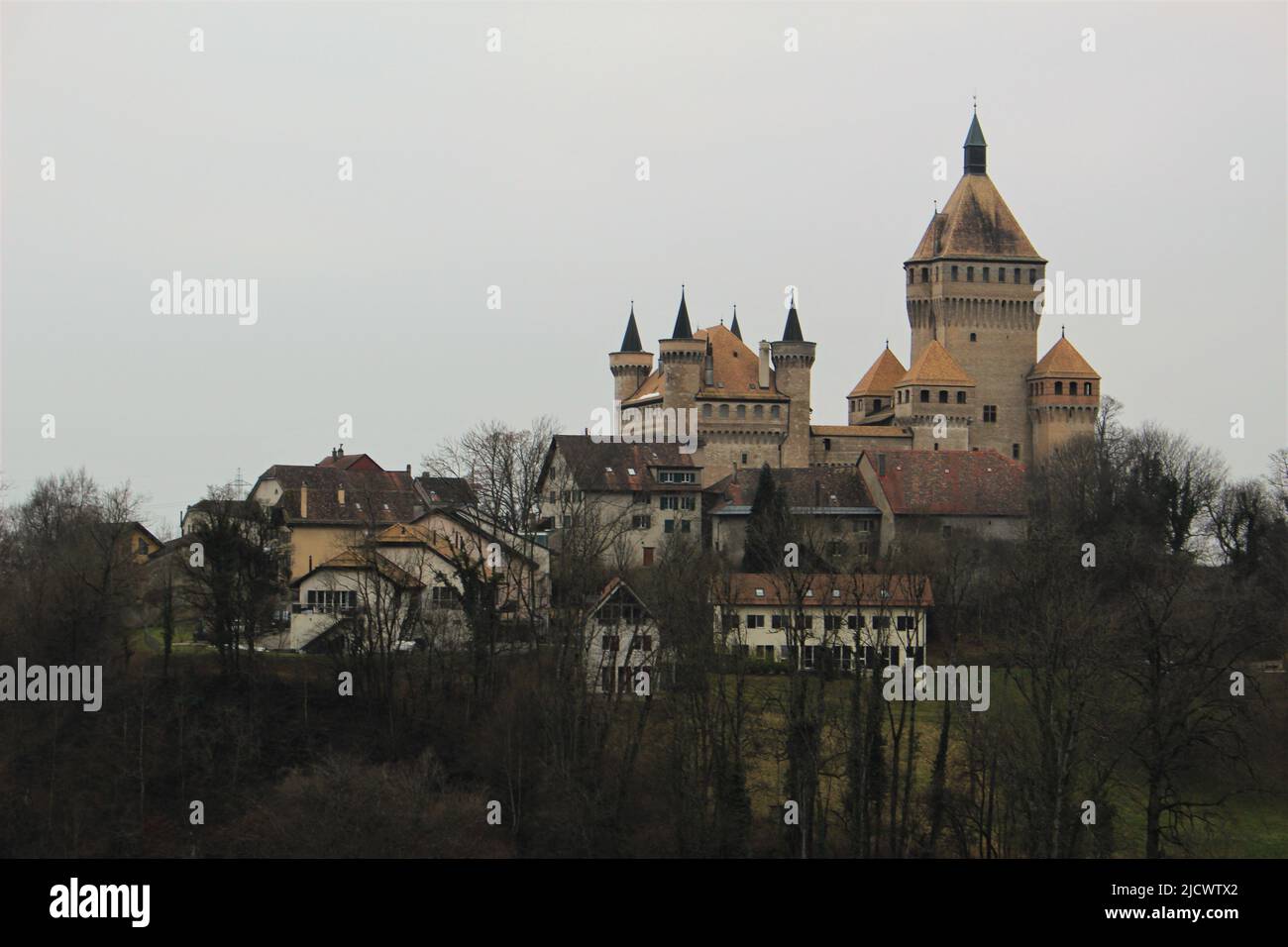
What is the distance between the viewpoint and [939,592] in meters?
64.2

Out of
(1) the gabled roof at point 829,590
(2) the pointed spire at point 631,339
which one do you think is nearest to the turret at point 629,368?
(2) the pointed spire at point 631,339

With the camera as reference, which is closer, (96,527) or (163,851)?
(163,851)

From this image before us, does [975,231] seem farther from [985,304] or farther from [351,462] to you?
[351,462]

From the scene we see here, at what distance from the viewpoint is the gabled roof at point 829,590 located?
52.4 m

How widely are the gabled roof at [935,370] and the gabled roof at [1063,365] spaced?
4259 millimetres

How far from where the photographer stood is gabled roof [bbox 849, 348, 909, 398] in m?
112

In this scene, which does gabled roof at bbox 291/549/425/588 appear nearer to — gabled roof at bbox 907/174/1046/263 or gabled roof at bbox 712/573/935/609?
gabled roof at bbox 712/573/935/609

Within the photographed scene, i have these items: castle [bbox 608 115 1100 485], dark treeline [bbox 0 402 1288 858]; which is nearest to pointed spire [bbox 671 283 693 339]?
castle [bbox 608 115 1100 485]

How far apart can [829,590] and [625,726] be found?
676 centimetres

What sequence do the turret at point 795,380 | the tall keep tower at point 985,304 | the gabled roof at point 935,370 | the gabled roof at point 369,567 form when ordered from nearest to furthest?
the gabled roof at point 369,567, the turret at point 795,380, the gabled roof at point 935,370, the tall keep tower at point 985,304

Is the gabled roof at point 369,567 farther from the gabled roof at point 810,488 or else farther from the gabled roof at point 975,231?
the gabled roof at point 975,231

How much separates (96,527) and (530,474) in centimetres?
1445
